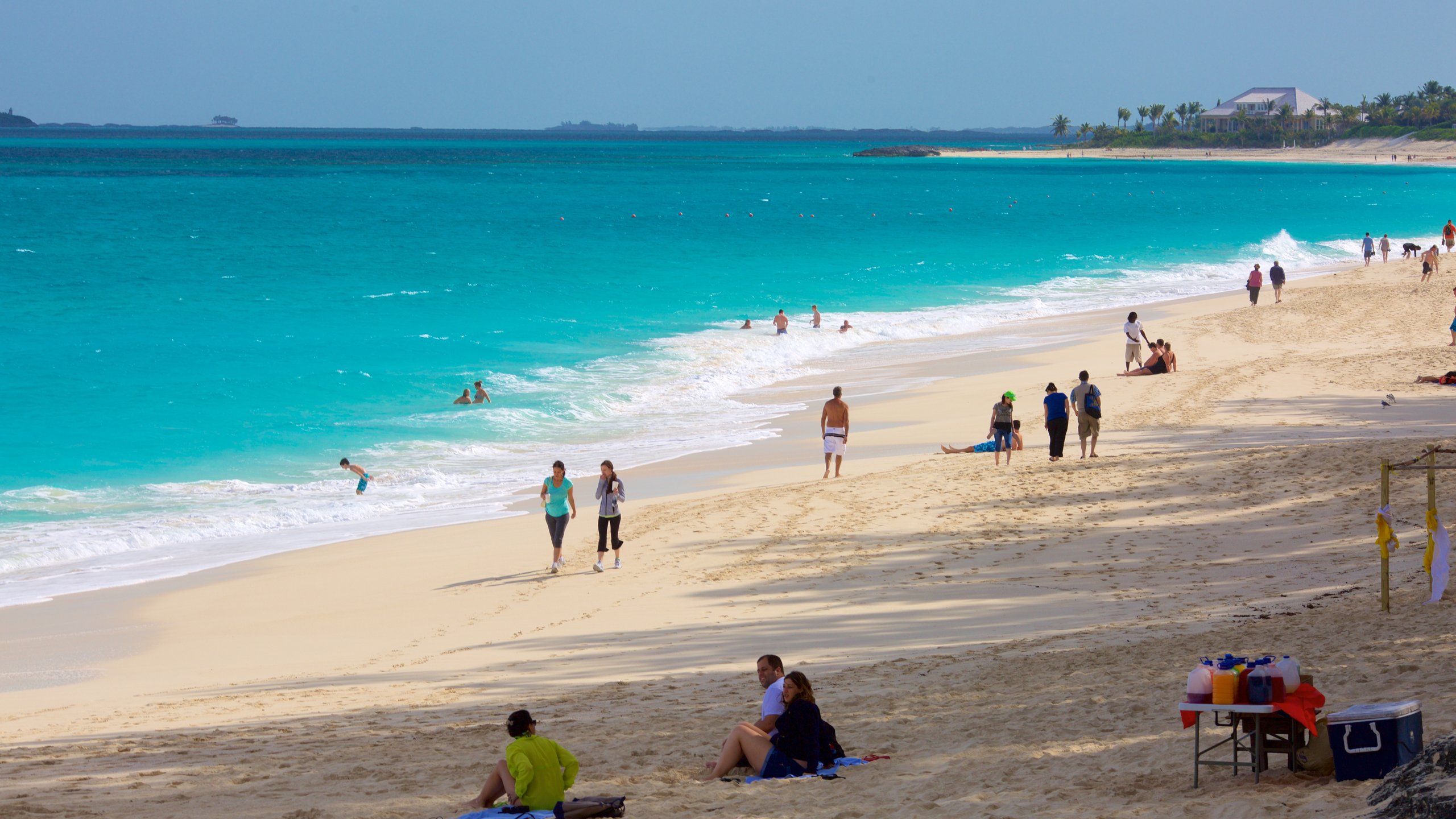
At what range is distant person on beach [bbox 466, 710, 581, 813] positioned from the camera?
6.68 meters

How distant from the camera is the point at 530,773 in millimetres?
6652

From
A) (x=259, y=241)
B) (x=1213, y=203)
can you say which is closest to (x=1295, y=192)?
(x=1213, y=203)

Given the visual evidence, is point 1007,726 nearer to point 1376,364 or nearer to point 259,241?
point 1376,364

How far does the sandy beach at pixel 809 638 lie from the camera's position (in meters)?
7.16

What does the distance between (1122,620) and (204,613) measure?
8848mm

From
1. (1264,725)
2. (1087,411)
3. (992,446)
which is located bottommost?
(1264,725)

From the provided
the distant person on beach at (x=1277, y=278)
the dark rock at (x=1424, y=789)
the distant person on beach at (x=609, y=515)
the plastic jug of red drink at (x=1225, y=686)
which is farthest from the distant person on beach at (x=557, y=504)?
the distant person on beach at (x=1277, y=278)

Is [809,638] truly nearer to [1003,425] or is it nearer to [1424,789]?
[1424,789]

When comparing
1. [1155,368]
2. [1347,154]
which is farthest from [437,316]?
[1347,154]

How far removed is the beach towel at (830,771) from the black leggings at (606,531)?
5.82m

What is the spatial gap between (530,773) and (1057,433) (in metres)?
11.6

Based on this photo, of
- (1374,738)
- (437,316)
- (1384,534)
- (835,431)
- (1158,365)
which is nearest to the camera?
(1374,738)

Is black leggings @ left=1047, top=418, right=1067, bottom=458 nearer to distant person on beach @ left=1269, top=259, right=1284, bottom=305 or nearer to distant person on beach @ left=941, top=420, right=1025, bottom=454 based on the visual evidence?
distant person on beach @ left=941, top=420, right=1025, bottom=454

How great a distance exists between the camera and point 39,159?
14738 cm
